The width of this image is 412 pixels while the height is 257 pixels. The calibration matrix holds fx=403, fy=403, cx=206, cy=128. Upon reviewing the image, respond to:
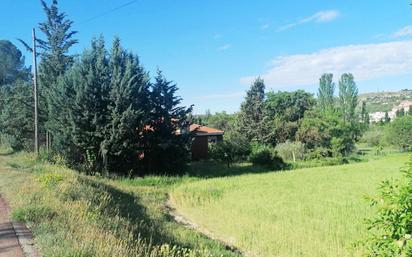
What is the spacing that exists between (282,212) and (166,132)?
45.3 feet

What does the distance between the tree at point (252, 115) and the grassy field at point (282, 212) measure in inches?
934

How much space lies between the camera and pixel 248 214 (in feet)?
52.1

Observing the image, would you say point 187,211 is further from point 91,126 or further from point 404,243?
point 404,243

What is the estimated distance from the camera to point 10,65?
268ft

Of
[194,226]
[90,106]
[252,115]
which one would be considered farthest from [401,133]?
[194,226]

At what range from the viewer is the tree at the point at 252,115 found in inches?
2002

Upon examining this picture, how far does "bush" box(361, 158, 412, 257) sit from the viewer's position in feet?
13.0

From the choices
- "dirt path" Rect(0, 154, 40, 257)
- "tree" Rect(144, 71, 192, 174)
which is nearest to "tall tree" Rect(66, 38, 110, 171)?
"tree" Rect(144, 71, 192, 174)

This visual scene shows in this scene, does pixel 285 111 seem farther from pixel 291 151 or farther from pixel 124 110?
pixel 124 110

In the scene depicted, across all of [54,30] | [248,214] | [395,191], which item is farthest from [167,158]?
[395,191]

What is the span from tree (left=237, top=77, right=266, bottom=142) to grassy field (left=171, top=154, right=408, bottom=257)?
77.8ft

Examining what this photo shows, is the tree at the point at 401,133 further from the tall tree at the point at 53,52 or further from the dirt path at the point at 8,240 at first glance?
the dirt path at the point at 8,240

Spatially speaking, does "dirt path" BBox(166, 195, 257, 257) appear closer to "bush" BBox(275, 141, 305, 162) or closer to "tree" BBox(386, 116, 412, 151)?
"bush" BBox(275, 141, 305, 162)

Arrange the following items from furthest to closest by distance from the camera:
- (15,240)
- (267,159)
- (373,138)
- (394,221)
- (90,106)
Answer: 1. (373,138)
2. (267,159)
3. (90,106)
4. (15,240)
5. (394,221)
